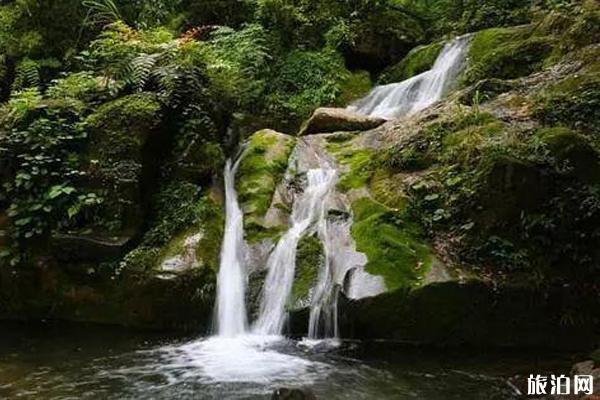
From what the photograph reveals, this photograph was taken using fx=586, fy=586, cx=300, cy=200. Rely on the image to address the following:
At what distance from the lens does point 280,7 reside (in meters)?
12.7

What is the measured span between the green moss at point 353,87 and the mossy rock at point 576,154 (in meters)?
→ 5.72

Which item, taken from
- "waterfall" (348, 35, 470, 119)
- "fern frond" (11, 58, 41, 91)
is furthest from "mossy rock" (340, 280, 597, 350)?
"fern frond" (11, 58, 41, 91)

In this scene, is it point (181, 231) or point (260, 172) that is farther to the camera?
point (260, 172)

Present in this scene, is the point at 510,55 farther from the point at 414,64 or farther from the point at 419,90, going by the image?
the point at 414,64

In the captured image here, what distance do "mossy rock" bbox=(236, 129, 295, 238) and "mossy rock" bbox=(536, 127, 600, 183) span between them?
357 cm

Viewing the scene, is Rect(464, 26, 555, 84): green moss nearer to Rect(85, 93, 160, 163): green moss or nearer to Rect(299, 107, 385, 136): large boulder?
Rect(299, 107, 385, 136): large boulder

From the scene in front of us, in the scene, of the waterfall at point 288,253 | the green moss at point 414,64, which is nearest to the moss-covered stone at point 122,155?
the waterfall at point 288,253

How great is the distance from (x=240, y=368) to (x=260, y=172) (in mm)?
3411

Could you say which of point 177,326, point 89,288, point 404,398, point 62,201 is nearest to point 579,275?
point 404,398

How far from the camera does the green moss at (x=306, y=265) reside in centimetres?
679

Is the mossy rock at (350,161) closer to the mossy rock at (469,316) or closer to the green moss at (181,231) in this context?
the green moss at (181,231)

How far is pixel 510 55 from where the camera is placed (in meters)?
10.3

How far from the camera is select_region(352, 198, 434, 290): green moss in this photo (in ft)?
20.9

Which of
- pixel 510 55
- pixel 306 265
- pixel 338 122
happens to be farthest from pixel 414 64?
pixel 306 265
